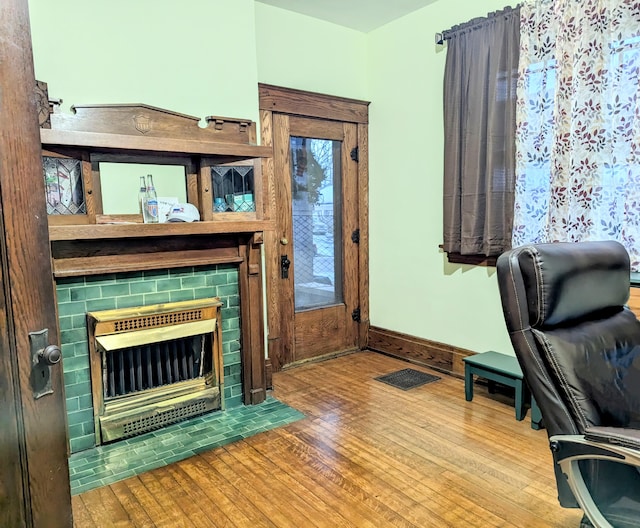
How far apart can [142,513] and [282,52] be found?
319 centimetres

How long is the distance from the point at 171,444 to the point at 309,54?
3.04 metres

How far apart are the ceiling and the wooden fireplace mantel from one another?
1.24 meters

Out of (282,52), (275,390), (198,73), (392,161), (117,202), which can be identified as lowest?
(275,390)

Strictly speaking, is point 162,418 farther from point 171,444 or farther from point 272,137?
point 272,137

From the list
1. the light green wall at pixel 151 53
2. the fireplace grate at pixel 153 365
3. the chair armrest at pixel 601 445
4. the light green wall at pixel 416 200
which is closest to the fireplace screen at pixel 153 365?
the fireplace grate at pixel 153 365

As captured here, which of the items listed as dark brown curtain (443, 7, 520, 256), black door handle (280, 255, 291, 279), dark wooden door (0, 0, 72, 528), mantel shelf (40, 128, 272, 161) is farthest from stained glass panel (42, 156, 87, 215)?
dark brown curtain (443, 7, 520, 256)

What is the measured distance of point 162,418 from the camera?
2807 millimetres

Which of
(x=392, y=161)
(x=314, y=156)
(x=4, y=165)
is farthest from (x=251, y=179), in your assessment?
(x=4, y=165)

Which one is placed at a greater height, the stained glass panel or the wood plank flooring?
the stained glass panel

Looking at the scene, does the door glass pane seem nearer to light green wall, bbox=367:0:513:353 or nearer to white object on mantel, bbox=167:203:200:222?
light green wall, bbox=367:0:513:353

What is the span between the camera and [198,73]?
2963 millimetres

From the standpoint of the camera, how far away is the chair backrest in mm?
1437

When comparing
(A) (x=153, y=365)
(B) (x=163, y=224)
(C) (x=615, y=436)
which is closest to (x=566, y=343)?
(C) (x=615, y=436)

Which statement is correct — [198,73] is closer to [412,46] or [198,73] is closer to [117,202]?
[117,202]
